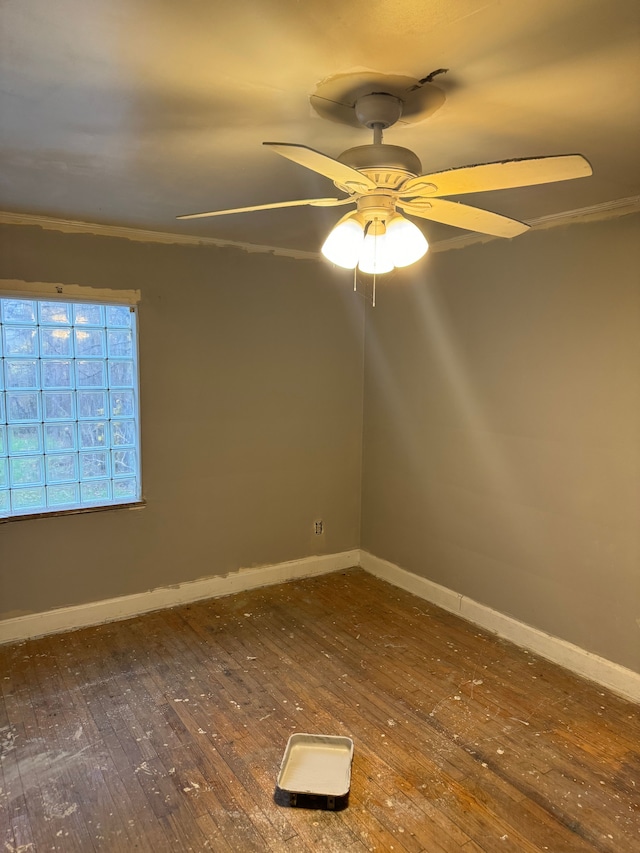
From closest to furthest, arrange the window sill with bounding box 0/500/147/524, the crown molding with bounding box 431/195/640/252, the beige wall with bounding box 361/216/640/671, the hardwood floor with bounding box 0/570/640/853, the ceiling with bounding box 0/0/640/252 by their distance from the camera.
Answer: the ceiling with bounding box 0/0/640/252 < the hardwood floor with bounding box 0/570/640/853 < the crown molding with bounding box 431/195/640/252 < the beige wall with bounding box 361/216/640/671 < the window sill with bounding box 0/500/147/524

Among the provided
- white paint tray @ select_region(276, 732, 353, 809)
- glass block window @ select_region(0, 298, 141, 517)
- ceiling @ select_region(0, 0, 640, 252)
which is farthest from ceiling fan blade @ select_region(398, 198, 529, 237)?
glass block window @ select_region(0, 298, 141, 517)

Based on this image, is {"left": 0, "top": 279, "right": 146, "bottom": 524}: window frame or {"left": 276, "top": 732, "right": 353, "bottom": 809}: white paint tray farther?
{"left": 0, "top": 279, "right": 146, "bottom": 524}: window frame

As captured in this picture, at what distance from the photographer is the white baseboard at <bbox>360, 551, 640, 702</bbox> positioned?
266 cm

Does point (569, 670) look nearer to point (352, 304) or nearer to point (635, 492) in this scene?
point (635, 492)

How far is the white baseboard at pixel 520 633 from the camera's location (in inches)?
105

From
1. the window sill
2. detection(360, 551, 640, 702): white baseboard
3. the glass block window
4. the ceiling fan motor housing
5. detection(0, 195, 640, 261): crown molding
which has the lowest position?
detection(360, 551, 640, 702): white baseboard

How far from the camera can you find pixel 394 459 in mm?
3887

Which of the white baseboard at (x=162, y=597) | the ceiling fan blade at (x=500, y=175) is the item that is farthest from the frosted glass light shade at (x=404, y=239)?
the white baseboard at (x=162, y=597)

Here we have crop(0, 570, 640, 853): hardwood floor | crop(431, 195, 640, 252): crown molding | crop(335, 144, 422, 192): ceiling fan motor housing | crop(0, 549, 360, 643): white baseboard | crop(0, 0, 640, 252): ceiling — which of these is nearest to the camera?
crop(0, 0, 640, 252): ceiling

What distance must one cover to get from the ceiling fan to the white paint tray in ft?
5.81

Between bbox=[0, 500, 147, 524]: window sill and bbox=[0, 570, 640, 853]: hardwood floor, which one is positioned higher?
bbox=[0, 500, 147, 524]: window sill

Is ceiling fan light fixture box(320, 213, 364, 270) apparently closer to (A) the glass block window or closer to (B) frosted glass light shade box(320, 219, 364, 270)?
(B) frosted glass light shade box(320, 219, 364, 270)

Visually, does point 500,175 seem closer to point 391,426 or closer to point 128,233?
point 128,233

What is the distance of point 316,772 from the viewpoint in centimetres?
211
